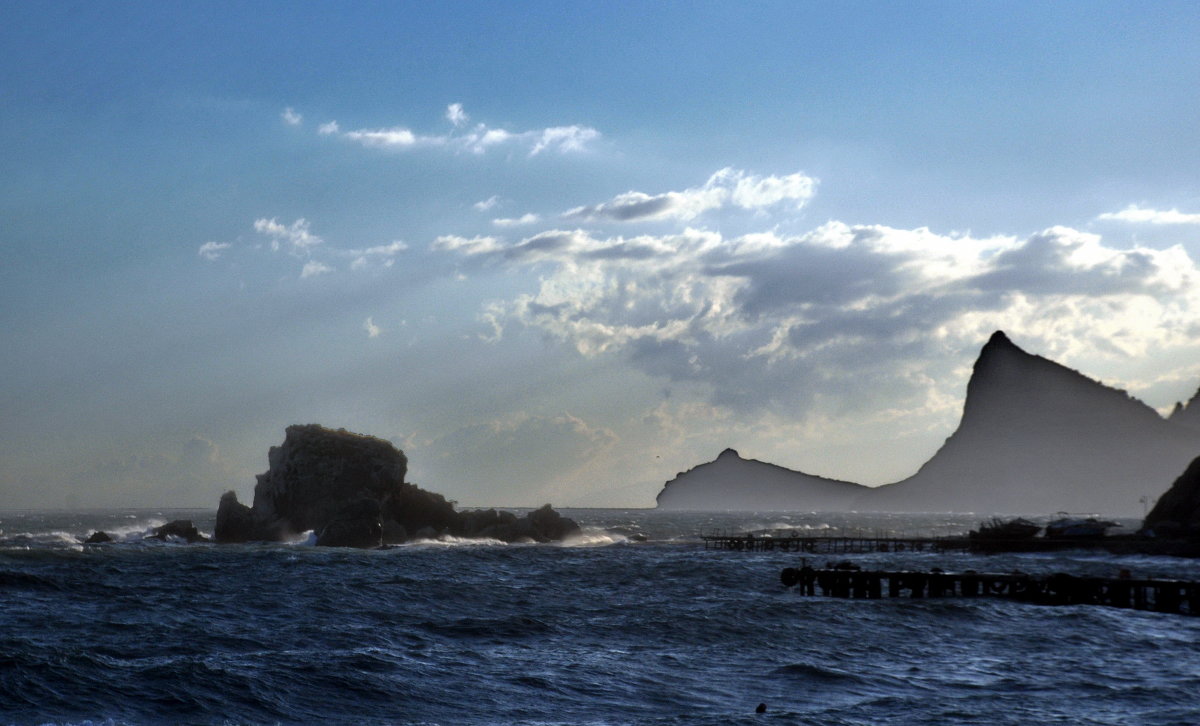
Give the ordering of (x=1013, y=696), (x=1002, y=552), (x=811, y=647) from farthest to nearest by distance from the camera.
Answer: (x=1002, y=552), (x=811, y=647), (x=1013, y=696)

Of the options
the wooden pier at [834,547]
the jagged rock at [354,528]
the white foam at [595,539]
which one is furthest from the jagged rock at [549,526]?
the jagged rock at [354,528]

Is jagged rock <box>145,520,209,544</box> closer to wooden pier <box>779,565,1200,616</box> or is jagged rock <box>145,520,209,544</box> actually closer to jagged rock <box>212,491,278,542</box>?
jagged rock <box>212,491,278,542</box>

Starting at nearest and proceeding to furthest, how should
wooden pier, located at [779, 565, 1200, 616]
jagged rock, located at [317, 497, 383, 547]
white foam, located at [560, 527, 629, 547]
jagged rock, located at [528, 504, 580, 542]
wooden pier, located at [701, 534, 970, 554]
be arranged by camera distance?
wooden pier, located at [779, 565, 1200, 616] → jagged rock, located at [317, 497, 383, 547] → wooden pier, located at [701, 534, 970, 554] → white foam, located at [560, 527, 629, 547] → jagged rock, located at [528, 504, 580, 542]

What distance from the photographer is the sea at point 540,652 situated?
3191cm

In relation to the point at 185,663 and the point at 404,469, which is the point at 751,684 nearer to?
the point at 185,663

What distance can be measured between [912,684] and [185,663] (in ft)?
83.5

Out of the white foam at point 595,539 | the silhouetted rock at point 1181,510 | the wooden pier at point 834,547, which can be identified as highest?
the silhouetted rock at point 1181,510

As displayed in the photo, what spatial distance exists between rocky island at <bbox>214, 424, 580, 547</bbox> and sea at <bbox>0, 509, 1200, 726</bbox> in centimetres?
2868

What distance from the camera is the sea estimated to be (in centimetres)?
3191

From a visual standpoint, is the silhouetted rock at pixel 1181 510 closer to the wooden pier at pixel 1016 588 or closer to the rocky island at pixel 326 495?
the wooden pier at pixel 1016 588

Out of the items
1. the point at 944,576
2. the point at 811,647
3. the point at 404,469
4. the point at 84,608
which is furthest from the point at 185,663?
the point at 404,469

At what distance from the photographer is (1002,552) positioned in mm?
108812

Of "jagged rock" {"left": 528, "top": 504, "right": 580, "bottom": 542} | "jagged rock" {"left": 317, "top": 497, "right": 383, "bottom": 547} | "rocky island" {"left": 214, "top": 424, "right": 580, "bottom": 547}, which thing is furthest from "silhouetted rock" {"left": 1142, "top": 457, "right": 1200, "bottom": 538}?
"jagged rock" {"left": 317, "top": 497, "right": 383, "bottom": 547}

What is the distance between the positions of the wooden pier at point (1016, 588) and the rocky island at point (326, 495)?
47981 mm
